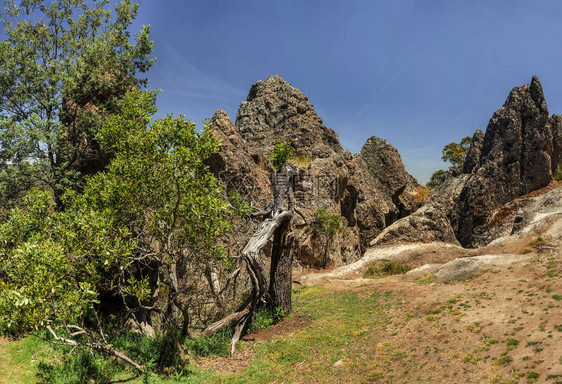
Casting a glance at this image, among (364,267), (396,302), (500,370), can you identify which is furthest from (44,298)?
(364,267)

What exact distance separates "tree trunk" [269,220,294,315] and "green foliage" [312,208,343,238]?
15586 millimetres

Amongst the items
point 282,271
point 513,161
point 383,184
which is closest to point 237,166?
point 282,271

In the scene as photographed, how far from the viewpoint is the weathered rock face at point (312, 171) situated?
1300 inches

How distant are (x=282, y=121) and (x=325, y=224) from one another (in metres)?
16.0

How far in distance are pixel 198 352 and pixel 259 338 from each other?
303 centimetres

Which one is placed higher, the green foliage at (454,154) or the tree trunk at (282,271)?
the green foliage at (454,154)

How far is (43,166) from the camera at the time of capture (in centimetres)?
2023

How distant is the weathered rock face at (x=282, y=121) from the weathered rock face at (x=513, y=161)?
55.5 ft

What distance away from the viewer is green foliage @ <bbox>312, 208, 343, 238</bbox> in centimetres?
3319

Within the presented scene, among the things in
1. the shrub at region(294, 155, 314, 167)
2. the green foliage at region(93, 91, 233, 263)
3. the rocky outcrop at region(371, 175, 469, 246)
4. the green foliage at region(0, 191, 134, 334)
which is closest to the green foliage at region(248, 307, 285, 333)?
the green foliage at region(93, 91, 233, 263)

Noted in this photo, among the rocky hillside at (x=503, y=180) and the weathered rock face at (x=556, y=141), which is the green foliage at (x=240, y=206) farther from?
the weathered rock face at (x=556, y=141)

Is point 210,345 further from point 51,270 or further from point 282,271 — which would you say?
point 51,270

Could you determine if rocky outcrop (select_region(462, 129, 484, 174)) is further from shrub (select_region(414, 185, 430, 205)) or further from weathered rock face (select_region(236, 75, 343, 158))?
weathered rock face (select_region(236, 75, 343, 158))

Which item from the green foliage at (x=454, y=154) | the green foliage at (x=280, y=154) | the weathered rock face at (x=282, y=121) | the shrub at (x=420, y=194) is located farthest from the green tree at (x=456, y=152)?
the green foliage at (x=280, y=154)
